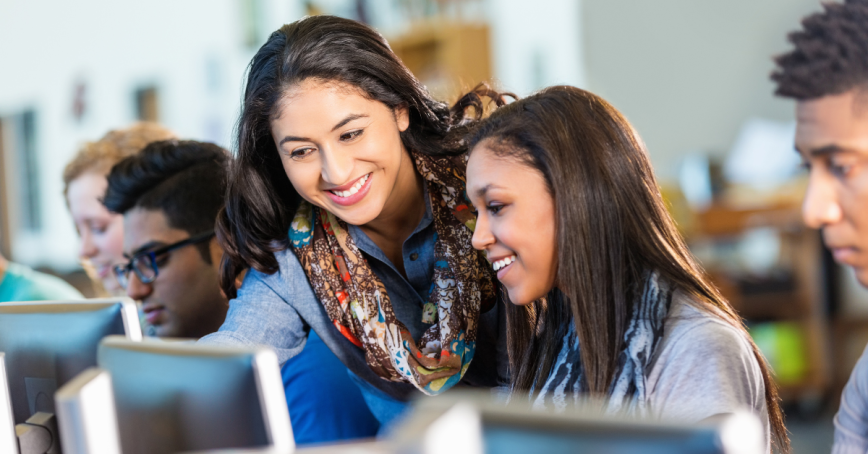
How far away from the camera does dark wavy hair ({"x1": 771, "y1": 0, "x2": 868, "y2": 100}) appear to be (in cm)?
86

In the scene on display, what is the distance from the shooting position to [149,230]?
1.97m

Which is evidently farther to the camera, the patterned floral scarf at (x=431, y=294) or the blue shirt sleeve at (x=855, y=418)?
the patterned floral scarf at (x=431, y=294)

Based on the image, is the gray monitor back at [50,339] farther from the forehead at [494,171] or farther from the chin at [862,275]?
the chin at [862,275]

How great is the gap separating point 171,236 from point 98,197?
0.35m

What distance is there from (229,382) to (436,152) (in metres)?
0.89

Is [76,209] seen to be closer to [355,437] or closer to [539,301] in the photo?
[355,437]

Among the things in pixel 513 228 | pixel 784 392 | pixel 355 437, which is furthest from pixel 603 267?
pixel 784 392

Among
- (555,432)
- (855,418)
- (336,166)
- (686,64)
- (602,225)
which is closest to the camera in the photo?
(555,432)

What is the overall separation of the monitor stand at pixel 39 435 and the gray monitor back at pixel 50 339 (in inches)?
0.5

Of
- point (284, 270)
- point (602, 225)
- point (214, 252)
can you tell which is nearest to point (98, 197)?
point (214, 252)

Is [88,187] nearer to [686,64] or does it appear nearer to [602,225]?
[602,225]

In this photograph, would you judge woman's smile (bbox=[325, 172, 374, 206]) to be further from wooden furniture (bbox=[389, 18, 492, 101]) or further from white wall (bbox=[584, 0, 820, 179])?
white wall (bbox=[584, 0, 820, 179])

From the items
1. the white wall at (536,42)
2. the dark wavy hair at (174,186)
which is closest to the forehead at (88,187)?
the dark wavy hair at (174,186)

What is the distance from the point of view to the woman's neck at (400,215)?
1.61 metres
